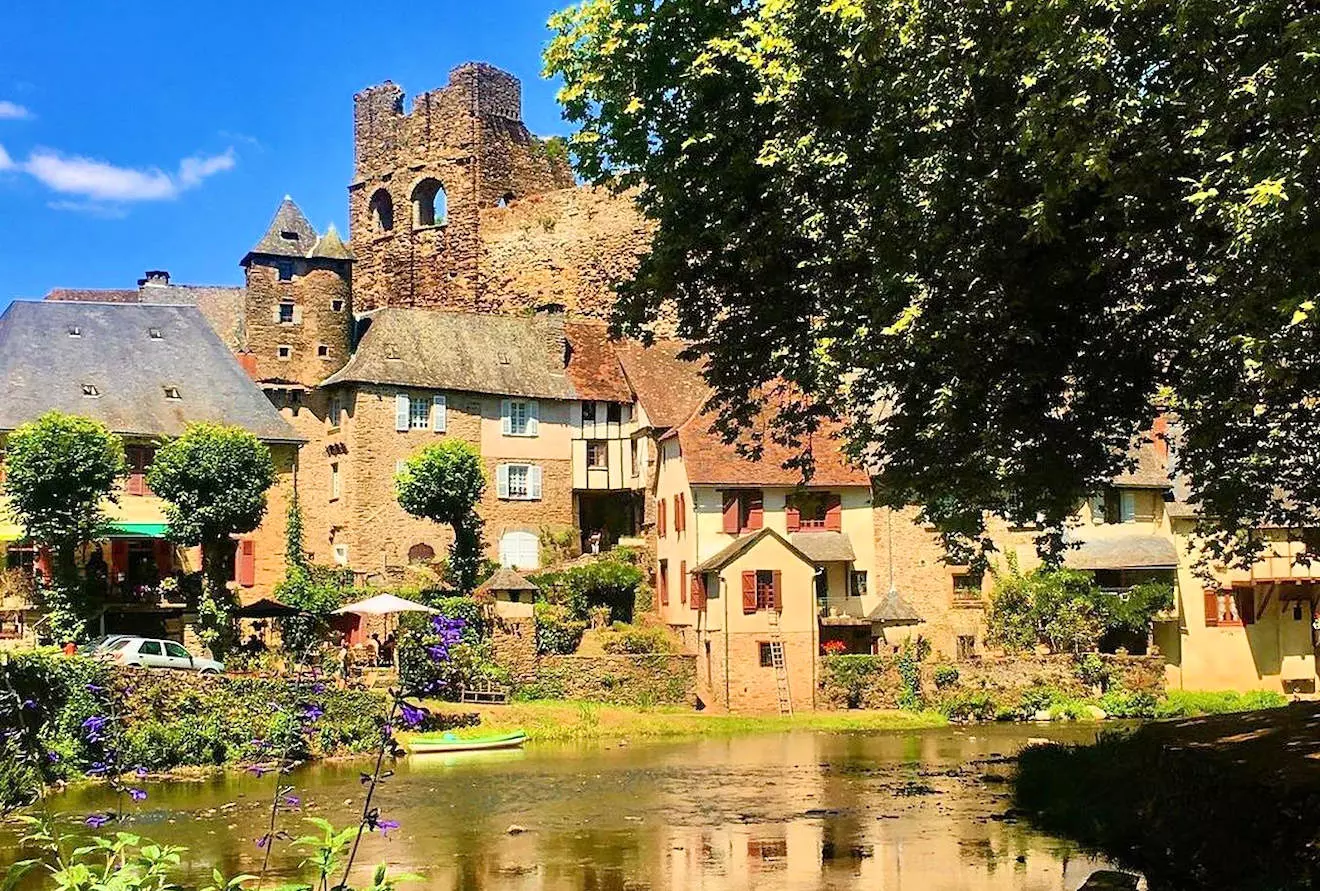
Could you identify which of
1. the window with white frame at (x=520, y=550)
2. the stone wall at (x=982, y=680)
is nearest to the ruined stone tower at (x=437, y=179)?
the window with white frame at (x=520, y=550)

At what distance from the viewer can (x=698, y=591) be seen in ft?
128

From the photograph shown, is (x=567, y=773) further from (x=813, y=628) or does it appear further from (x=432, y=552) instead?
(x=432, y=552)

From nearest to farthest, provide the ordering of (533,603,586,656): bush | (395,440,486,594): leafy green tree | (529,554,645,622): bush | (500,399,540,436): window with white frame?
(533,603,586,656): bush < (395,440,486,594): leafy green tree < (529,554,645,622): bush < (500,399,540,436): window with white frame

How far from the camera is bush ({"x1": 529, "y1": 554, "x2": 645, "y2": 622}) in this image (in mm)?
41625

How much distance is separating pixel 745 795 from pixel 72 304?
94.9 feet

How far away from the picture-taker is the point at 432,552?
154 feet

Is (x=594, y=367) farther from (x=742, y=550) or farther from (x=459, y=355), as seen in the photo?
(x=742, y=550)

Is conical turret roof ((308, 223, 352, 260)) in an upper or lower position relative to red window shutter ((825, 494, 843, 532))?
upper

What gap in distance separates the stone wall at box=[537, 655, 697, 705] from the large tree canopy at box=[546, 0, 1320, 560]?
1968 centimetres

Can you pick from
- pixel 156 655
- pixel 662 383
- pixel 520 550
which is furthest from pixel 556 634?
pixel 662 383

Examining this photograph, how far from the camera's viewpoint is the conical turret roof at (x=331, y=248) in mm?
50906

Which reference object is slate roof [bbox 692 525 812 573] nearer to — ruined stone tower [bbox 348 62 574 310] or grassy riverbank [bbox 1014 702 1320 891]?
grassy riverbank [bbox 1014 702 1320 891]

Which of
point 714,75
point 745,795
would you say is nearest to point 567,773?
point 745,795

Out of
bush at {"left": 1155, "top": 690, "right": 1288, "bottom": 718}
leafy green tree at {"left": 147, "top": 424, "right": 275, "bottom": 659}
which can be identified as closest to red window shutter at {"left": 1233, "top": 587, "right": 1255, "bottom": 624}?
bush at {"left": 1155, "top": 690, "right": 1288, "bottom": 718}
